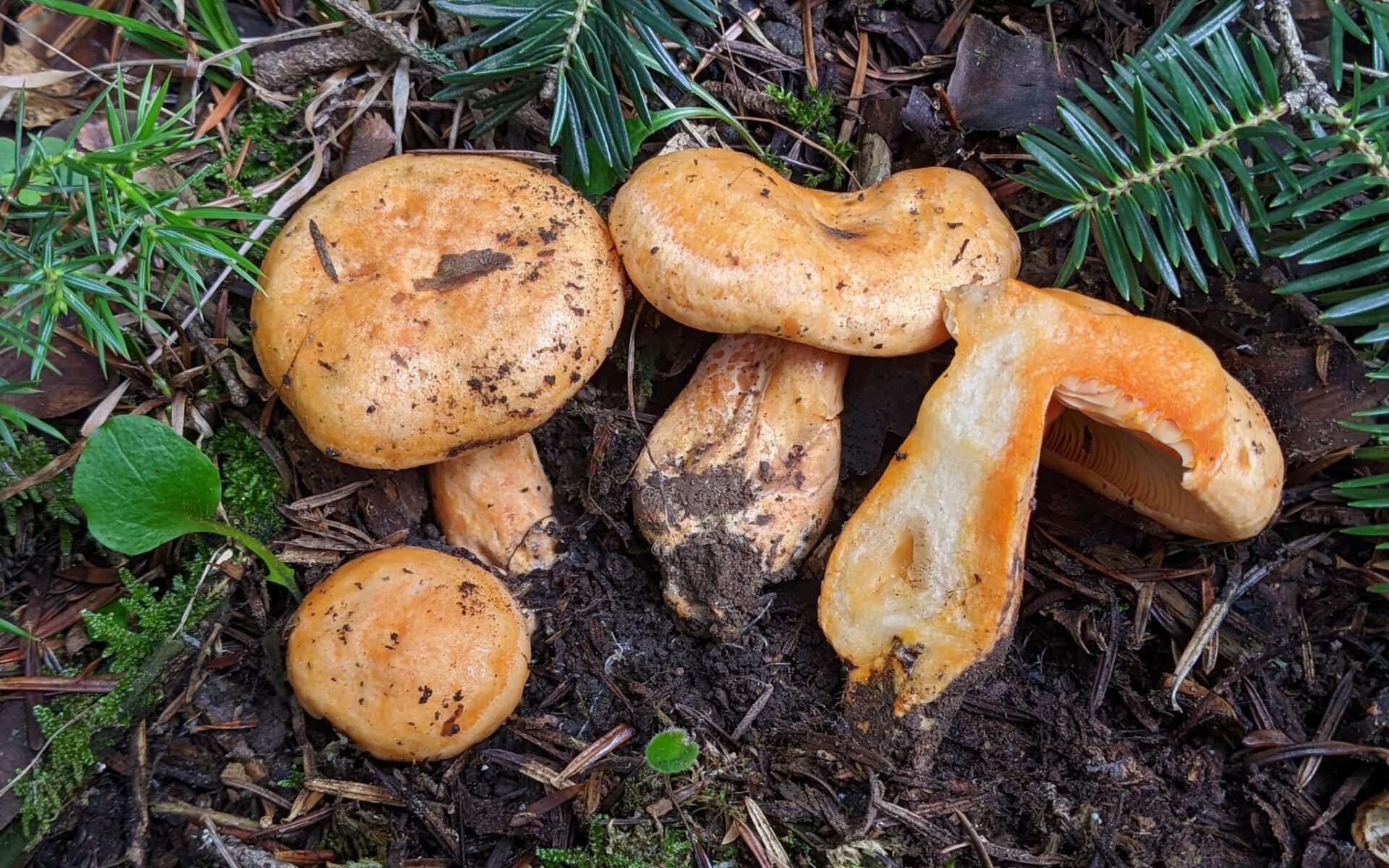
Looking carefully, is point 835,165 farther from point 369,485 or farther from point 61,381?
point 61,381

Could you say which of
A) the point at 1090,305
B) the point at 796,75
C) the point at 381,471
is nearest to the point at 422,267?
the point at 381,471

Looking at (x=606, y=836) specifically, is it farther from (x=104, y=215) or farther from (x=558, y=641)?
(x=104, y=215)

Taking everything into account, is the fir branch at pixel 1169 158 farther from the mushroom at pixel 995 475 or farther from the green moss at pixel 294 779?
the green moss at pixel 294 779

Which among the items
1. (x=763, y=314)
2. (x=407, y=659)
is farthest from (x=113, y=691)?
(x=763, y=314)

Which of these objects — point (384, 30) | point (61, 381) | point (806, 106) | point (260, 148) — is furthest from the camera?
point (806, 106)

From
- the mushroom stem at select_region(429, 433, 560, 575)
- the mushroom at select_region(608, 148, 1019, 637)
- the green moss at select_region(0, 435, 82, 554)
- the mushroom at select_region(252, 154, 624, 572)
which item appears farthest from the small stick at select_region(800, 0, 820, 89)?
the green moss at select_region(0, 435, 82, 554)

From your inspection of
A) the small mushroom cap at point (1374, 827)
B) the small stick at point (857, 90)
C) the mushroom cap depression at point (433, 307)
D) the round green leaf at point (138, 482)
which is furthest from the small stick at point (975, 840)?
the round green leaf at point (138, 482)
